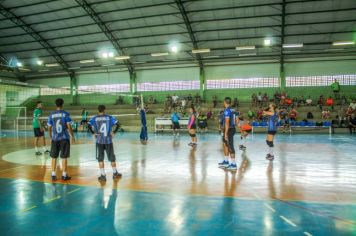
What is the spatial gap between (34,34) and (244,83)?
80.6 feet

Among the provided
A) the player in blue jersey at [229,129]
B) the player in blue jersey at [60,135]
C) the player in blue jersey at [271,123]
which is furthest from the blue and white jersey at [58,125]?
the player in blue jersey at [271,123]

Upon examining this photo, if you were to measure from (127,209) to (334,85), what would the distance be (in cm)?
3134

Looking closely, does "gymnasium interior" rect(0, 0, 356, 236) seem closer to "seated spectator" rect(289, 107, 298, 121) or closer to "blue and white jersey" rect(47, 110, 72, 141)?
"seated spectator" rect(289, 107, 298, 121)

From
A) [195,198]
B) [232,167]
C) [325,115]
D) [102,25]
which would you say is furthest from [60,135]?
[325,115]

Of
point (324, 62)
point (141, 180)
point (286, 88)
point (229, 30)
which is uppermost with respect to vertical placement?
point (229, 30)

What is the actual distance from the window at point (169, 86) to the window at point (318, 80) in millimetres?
10810

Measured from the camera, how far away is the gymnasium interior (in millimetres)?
5242

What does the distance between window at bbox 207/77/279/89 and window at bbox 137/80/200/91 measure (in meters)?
1.86

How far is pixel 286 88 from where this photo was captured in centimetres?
3372

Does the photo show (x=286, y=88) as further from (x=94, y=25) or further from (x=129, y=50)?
(x=94, y=25)

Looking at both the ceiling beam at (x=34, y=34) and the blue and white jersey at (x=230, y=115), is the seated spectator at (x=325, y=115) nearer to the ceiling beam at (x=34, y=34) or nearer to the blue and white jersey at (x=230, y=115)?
the blue and white jersey at (x=230, y=115)

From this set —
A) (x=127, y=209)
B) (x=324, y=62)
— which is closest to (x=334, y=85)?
(x=324, y=62)

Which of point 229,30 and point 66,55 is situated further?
point 66,55

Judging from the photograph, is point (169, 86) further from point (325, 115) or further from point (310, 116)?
point (325, 115)
